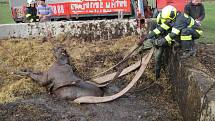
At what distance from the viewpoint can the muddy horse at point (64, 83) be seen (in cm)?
779

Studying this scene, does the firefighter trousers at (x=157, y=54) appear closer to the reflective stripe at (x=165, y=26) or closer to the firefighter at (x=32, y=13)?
the reflective stripe at (x=165, y=26)

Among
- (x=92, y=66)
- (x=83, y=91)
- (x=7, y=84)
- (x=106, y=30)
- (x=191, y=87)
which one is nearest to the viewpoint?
(x=191, y=87)

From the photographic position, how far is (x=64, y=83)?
784 cm

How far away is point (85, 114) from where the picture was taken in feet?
23.2

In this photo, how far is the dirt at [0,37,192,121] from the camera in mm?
6973

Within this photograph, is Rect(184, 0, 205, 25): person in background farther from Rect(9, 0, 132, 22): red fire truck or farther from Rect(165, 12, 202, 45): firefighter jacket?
Rect(9, 0, 132, 22): red fire truck

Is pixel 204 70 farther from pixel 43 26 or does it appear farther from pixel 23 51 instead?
pixel 43 26

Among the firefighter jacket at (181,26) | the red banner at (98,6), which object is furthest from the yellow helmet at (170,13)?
the red banner at (98,6)

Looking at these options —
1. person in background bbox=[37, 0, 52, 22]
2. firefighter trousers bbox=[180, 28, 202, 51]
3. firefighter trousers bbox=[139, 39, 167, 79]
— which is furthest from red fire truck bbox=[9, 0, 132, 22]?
firefighter trousers bbox=[180, 28, 202, 51]

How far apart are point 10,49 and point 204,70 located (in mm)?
5819

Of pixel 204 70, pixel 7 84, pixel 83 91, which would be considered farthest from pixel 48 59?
pixel 204 70

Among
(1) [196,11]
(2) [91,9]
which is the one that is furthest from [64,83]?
(2) [91,9]

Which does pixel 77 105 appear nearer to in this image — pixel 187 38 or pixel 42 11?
pixel 187 38

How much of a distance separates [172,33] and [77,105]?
2.41 metres
